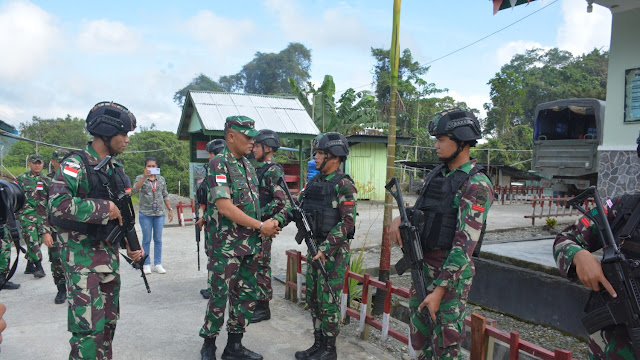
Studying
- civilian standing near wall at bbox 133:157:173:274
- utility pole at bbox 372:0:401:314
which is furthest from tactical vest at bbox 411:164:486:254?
civilian standing near wall at bbox 133:157:173:274

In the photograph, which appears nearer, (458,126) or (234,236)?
(458,126)

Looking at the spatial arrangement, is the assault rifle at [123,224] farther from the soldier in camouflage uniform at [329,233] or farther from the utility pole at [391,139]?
the utility pole at [391,139]

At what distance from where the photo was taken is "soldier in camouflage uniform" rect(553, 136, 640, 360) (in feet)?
6.63

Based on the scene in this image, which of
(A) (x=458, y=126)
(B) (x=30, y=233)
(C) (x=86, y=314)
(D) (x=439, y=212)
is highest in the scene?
(A) (x=458, y=126)

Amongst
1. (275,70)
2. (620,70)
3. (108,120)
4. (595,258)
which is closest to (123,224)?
(108,120)

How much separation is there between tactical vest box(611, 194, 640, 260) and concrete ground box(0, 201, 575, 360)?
2.45 m

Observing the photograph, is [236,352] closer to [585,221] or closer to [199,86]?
[585,221]

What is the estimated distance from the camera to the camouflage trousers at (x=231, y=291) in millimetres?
3516

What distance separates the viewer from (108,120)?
3008mm

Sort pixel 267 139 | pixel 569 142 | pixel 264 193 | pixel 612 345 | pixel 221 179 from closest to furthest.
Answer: pixel 612 345
pixel 221 179
pixel 264 193
pixel 267 139
pixel 569 142

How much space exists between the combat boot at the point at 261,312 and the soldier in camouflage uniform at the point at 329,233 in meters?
0.94

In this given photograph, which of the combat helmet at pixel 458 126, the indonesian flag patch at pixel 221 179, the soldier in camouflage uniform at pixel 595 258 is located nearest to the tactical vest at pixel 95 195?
the indonesian flag patch at pixel 221 179

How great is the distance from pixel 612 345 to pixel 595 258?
437mm

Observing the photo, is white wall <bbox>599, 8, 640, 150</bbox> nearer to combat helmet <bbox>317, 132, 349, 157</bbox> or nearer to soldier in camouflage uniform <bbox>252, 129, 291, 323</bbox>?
combat helmet <bbox>317, 132, 349, 157</bbox>
